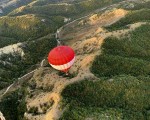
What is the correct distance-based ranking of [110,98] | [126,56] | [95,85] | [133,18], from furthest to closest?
[133,18], [126,56], [95,85], [110,98]

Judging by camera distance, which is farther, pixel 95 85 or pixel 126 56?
pixel 126 56

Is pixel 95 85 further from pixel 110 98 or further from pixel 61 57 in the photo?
pixel 61 57

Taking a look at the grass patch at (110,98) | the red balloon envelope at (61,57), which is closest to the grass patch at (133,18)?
the grass patch at (110,98)

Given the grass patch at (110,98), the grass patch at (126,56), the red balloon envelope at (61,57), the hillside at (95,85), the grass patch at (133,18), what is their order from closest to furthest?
the grass patch at (110,98)
the hillside at (95,85)
the red balloon envelope at (61,57)
the grass patch at (126,56)
the grass patch at (133,18)

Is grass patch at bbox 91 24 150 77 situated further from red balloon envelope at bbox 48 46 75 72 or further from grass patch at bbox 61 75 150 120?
red balloon envelope at bbox 48 46 75 72

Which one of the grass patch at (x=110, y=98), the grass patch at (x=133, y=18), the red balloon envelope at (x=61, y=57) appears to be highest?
the red balloon envelope at (x=61, y=57)

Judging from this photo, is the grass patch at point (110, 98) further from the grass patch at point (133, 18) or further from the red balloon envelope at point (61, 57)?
the grass patch at point (133, 18)

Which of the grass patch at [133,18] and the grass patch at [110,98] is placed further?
the grass patch at [133,18]

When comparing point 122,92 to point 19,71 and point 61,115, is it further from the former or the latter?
point 19,71

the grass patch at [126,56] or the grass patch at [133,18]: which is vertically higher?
the grass patch at [126,56]

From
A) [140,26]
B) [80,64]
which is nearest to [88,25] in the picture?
[140,26]

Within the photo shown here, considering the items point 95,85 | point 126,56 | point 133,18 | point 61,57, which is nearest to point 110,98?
point 95,85

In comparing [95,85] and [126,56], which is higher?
[95,85]
